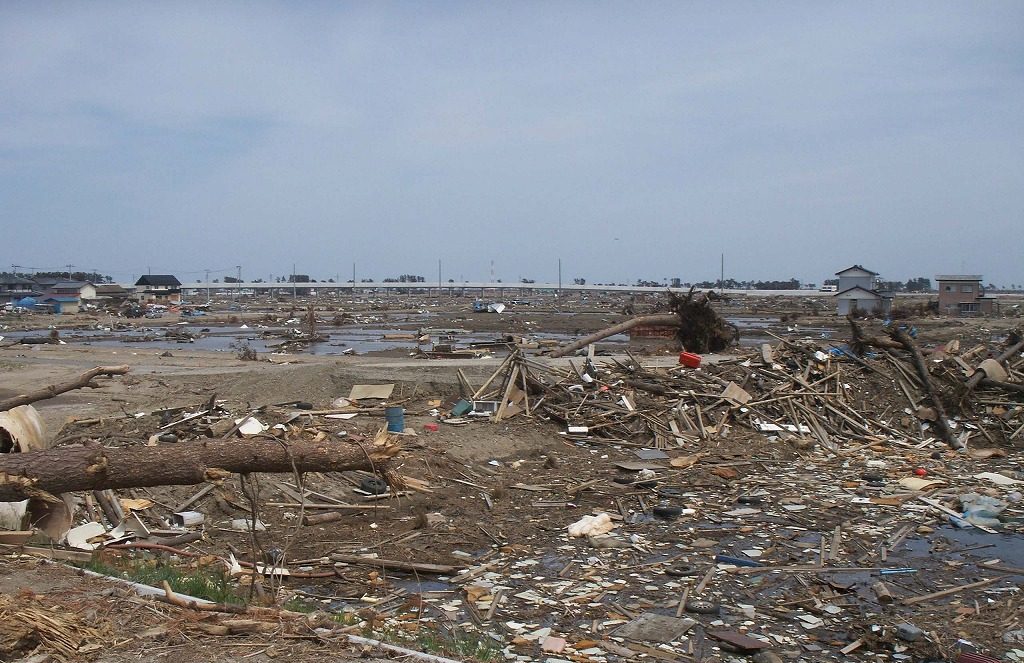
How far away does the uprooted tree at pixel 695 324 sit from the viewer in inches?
837

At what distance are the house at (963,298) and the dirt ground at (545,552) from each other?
47.6 m

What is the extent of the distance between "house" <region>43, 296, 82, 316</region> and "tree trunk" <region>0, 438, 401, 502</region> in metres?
A: 63.6

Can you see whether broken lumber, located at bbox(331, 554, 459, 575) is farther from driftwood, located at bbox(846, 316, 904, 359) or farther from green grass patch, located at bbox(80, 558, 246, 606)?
driftwood, located at bbox(846, 316, 904, 359)

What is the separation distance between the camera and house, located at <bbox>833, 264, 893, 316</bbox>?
5222 cm

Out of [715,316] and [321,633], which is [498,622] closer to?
[321,633]

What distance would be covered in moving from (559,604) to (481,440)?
19.4 feet

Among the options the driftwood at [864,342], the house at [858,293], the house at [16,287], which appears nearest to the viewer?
the driftwood at [864,342]

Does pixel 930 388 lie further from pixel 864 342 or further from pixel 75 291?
pixel 75 291

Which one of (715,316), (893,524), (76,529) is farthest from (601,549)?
(715,316)

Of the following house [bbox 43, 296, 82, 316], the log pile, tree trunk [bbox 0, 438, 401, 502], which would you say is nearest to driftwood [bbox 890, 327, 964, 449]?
the log pile

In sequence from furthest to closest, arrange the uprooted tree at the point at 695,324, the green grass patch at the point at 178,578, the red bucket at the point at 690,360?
the uprooted tree at the point at 695,324 → the red bucket at the point at 690,360 → the green grass patch at the point at 178,578

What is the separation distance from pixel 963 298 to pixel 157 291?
7642cm

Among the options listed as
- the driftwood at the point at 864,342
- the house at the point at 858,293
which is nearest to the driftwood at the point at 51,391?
the driftwood at the point at 864,342

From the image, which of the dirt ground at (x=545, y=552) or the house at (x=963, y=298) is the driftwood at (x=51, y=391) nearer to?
the dirt ground at (x=545, y=552)
